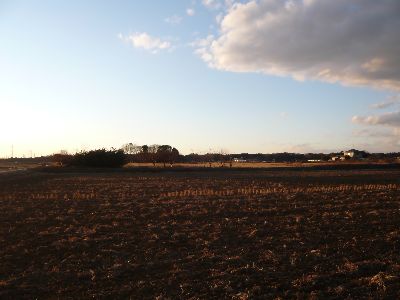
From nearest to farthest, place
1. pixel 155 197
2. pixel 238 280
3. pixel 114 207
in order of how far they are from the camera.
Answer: pixel 238 280
pixel 114 207
pixel 155 197

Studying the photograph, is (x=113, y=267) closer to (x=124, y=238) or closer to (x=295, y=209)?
(x=124, y=238)

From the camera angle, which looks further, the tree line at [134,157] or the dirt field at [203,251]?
the tree line at [134,157]

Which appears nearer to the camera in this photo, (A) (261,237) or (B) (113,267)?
(B) (113,267)

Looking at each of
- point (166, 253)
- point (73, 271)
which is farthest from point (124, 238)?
point (73, 271)

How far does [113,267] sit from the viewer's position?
11828 millimetres

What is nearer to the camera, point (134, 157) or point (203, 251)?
point (203, 251)

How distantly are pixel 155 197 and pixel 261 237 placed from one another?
14135 mm

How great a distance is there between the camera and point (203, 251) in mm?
13273

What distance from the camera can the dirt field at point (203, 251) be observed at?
9.99 meters

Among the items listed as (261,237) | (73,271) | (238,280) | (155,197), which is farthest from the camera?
(155,197)

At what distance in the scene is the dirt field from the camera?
9.99 meters

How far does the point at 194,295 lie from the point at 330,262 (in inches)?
158

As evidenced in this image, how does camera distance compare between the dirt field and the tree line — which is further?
the tree line

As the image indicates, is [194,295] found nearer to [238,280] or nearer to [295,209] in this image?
[238,280]
